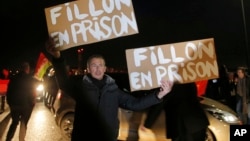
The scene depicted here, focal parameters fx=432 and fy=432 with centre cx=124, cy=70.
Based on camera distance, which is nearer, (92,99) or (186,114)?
(92,99)

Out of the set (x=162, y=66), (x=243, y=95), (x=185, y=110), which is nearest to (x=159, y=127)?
(x=185, y=110)

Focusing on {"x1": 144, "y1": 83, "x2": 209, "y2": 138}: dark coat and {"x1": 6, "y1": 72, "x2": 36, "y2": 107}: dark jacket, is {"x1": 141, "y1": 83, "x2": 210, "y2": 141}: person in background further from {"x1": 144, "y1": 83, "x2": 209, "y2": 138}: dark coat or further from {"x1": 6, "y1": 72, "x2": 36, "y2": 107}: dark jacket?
{"x1": 6, "y1": 72, "x2": 36, "y2": 107}: dark jacket

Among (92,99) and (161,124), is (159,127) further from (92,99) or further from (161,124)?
(92,99)

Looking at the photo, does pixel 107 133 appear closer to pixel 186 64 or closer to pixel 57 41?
pixel 57 41

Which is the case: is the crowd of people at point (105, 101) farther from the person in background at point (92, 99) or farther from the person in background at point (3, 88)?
the person in background at point (3, 88)

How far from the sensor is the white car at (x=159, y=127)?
7.98 metres

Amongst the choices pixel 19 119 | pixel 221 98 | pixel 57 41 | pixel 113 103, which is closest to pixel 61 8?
pixel 57 41

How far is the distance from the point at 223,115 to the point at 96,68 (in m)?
4.67

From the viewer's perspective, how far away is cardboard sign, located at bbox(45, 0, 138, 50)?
5.28 metres

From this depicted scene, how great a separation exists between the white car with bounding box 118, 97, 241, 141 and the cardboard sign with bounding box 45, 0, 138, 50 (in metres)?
2.95

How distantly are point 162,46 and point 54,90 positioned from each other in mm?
7529

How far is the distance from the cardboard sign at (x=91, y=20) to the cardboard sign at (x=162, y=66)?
1.19 feet

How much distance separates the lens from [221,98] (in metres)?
15.9

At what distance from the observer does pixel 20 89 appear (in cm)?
809
